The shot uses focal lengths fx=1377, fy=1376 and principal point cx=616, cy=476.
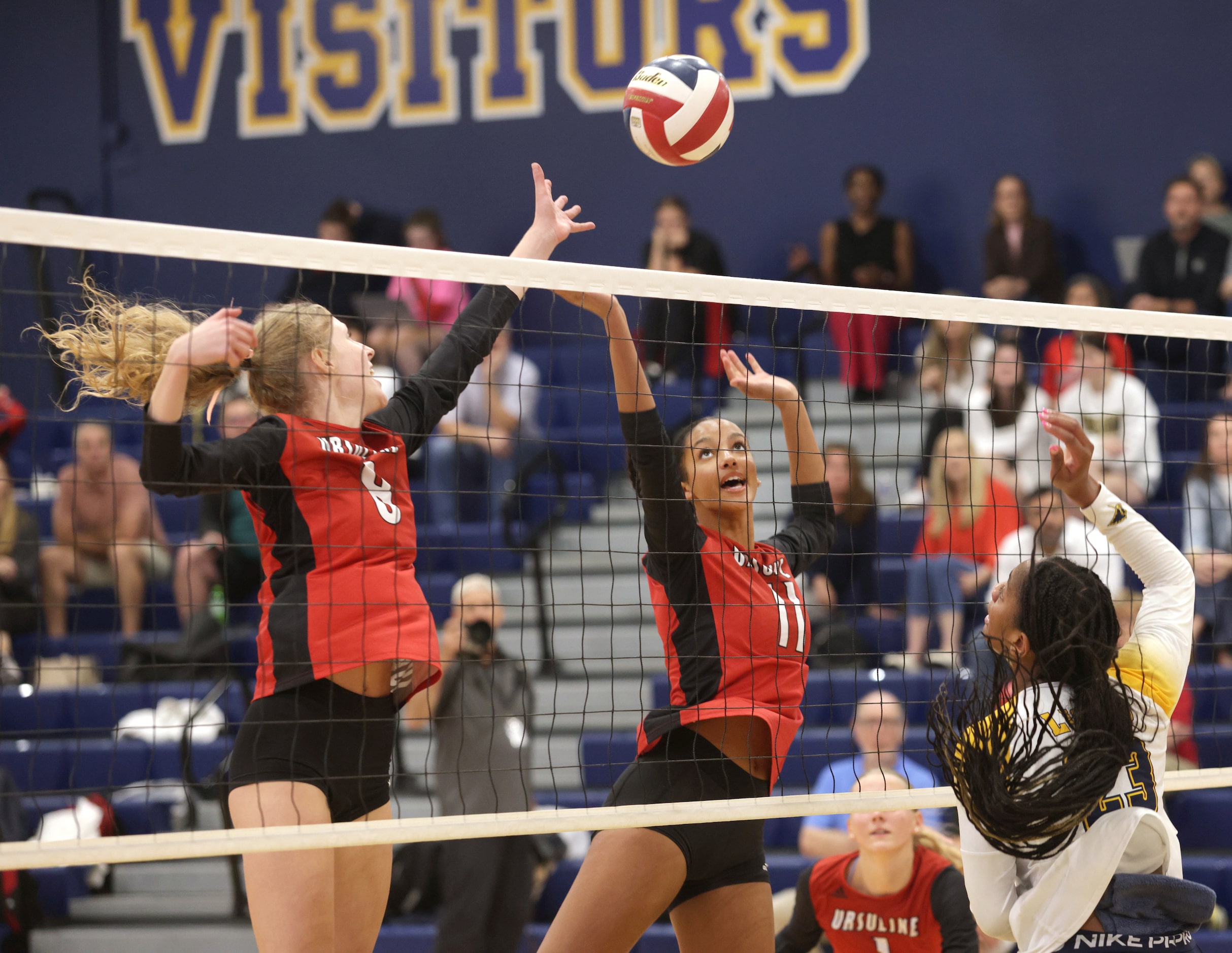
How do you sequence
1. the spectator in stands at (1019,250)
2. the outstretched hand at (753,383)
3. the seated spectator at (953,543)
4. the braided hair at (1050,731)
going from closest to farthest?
the braided hair at (1050,731) → the outstretched hand at (753,383) → the seated spectator at (953,543) → the spectator in stands at (1019,250)

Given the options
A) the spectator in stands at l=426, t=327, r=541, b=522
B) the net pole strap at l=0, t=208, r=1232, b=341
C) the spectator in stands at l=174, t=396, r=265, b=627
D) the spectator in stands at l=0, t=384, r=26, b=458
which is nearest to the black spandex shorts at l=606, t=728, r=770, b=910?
the net pole strap at l=0, t=208, r=1232, b=341

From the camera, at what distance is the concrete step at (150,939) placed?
688 centimetres

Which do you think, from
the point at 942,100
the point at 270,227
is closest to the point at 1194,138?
the point at 942,100

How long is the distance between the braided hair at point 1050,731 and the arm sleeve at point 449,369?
1523 mm

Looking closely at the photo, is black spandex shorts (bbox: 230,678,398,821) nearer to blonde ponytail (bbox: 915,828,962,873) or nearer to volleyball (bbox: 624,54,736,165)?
volleyball (bbox: 624,54,736,165)

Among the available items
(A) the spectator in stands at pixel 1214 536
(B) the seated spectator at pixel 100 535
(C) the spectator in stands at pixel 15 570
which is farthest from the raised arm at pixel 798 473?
(C) the spectator in stands at pixel 15 570

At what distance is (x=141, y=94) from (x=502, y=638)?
24.2 ft

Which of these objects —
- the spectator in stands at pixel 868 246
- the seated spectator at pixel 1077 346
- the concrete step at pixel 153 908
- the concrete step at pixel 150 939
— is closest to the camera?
the concrete step at pixel 150 939

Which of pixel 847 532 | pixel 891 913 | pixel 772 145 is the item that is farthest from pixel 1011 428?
pixel 891 913

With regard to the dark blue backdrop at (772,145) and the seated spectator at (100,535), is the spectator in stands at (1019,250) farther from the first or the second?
the seated spectator at (100,535)

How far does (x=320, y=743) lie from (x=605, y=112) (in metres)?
9.38

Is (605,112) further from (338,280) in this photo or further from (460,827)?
(460,827)

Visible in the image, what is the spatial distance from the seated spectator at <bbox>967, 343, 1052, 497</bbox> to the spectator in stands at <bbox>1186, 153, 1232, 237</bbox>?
79.9 inches

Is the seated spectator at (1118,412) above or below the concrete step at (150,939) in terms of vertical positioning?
above
